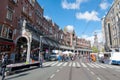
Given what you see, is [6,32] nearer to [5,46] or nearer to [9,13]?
[5,46]

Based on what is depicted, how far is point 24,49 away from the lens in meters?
32.9

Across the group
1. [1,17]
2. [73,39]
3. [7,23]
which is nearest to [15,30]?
[7,23]

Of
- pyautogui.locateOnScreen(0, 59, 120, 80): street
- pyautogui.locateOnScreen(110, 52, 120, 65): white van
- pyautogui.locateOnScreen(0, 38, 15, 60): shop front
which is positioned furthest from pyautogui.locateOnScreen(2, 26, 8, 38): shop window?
pyautogui.locateOnScreen(110, 52, 120, 65): white van

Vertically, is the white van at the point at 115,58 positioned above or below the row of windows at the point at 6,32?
below

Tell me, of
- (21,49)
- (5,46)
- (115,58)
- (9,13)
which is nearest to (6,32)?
(5,46)

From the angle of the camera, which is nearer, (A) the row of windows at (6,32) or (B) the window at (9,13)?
(A) the row of windows at (6,32)

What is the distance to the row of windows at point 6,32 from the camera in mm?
21794

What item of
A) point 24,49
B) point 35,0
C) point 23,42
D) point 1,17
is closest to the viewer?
point 1,17

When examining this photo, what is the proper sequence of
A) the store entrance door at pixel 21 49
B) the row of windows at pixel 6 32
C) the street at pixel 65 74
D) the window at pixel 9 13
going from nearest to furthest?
the street at pixel 65 74 < the row of windows at pixel 6 32 < the window at pixel 9 13 < the store entrance door at pixel 21 49

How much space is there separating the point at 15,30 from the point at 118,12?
30393 millimetres

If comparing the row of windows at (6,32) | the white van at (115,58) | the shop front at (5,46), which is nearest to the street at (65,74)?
the shop front at (5,46)

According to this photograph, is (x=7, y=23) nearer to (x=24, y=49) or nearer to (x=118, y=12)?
(x=24, y=49)

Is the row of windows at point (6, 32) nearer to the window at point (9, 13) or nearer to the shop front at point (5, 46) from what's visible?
the shop front at point (5, 46)

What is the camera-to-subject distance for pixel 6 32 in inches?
910
